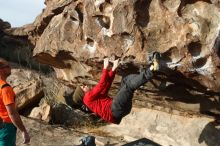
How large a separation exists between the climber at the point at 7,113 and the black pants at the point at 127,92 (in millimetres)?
1777

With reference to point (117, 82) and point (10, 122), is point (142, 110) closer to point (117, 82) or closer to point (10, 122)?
point (117, 82)

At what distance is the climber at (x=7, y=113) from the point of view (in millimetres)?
7547

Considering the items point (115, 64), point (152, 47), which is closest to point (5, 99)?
point (115, 64)

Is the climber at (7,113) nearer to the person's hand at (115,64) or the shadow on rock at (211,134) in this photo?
the person's hand at (115,64)

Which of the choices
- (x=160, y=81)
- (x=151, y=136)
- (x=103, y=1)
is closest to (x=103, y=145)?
(x=151, y=136)

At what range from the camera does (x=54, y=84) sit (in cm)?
1420

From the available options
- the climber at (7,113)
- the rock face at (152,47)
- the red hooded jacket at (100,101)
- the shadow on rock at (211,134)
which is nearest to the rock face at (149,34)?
the rock face at (152,47)

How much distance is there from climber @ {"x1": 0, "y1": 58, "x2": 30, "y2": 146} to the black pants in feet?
5.83

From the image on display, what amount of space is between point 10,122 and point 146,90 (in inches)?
132

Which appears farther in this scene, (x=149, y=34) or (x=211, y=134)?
(x=211, y=134)

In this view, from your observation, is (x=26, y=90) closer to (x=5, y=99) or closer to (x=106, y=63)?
(x=106, y=63)

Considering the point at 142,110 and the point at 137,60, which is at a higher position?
the point at 137,60

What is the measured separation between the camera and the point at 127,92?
866 centimetres

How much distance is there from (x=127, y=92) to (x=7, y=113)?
211 centimetres
